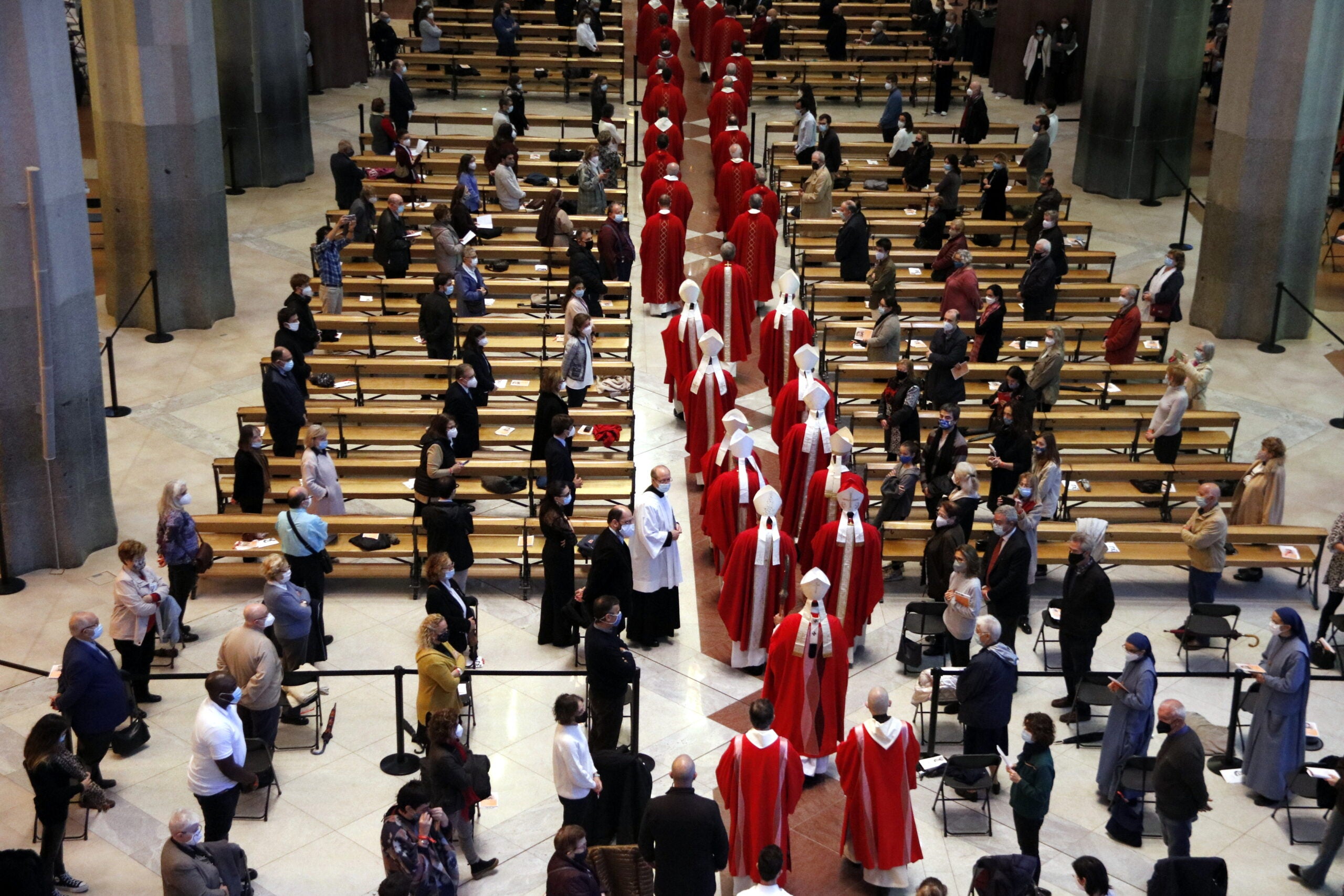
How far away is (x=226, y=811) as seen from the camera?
36.7 feet

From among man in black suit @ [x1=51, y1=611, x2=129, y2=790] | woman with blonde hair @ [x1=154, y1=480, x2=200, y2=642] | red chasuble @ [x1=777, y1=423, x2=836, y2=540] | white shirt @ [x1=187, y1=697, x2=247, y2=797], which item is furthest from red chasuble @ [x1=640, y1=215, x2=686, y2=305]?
white shirt @ [x1=187, y1=697, x2=247, y2=797]

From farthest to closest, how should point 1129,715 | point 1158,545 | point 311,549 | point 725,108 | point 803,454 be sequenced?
point 725,108
point 1158,545
point 803,454
point 311,549
point 1129,715

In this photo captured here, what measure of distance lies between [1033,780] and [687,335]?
8308 mm

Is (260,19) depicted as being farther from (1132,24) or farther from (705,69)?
(1132,24)

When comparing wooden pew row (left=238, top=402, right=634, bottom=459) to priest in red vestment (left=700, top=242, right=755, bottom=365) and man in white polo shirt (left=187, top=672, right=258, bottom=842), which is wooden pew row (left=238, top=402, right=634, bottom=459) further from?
man in white polo shirt (left=187, top=672, right=258, bottom=842)

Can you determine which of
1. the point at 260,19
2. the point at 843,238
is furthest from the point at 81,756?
the point at 260,19

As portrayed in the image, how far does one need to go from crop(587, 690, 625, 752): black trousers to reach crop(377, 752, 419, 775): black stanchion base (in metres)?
1.42

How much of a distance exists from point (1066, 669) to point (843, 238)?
9245mm

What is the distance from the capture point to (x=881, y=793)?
11164 mm

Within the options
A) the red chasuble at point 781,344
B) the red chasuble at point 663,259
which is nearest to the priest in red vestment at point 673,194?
the red chasuble at point 663,259

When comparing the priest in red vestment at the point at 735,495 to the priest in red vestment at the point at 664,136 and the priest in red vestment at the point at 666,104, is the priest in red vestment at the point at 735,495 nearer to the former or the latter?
the priest in red vestment at the point at 664,136

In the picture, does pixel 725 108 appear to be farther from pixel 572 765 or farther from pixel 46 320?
pixel 572 765

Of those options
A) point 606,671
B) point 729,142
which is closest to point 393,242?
point 729,142

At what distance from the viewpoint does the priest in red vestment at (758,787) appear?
1091 cm
